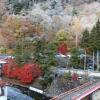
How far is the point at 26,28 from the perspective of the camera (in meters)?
63.9

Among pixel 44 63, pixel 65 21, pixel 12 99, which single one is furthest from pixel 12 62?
pixel 65 21

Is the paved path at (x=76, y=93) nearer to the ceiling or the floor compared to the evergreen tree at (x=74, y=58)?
nearer to the floor

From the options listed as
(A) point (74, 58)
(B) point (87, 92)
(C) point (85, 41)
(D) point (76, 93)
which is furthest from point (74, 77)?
(D) point (76, 93)

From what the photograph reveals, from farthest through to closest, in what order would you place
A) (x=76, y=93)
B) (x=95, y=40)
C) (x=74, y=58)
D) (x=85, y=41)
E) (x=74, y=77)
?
(x=85, y=41) < (x=74, y=58) < (x=95, y=40) < (x=74, y=77) < (x=76, y=93)

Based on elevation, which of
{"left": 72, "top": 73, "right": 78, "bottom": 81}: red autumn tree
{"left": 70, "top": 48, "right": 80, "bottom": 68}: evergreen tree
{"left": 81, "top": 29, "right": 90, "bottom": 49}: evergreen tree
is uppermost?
{"left": 81, "top": 29, "right": 90, "bottom": 49}: evergreen tree

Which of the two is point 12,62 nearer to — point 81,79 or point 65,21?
point 81,79

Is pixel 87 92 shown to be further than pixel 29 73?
No

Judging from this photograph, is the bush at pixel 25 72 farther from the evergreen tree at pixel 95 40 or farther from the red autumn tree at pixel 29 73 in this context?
the evergreen tree at pixel 95 40

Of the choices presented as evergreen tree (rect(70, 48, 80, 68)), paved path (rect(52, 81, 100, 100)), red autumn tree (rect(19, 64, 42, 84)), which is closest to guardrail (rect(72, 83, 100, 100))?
paved path (rect(52, 81, 100, 100))

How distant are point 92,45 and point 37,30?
15.4m

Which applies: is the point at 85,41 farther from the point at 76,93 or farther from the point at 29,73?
the point at 76,93

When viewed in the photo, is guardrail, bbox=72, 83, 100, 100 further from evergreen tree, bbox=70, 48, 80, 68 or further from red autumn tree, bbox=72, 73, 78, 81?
evergreen tree, bbox=70, 48, 80, 68

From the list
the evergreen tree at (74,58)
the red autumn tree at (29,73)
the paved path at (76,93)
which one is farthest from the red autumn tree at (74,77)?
the paved path at (76,93)

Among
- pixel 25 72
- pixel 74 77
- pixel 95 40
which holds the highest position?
pixel 95 40
